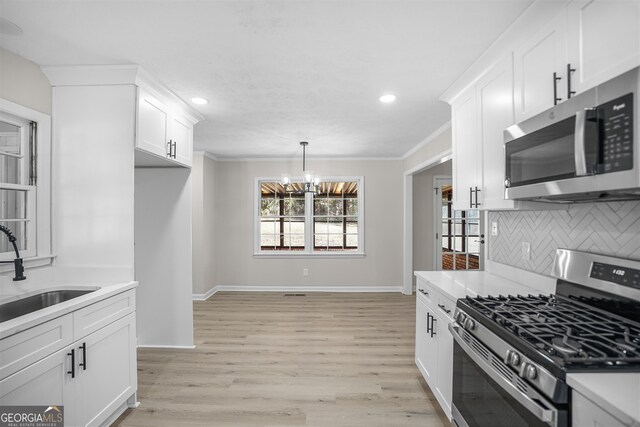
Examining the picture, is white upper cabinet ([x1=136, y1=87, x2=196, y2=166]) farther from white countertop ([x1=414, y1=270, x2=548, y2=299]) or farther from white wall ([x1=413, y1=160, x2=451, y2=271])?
white wall ([x1=413, y1=160, x2=451, y2=271])

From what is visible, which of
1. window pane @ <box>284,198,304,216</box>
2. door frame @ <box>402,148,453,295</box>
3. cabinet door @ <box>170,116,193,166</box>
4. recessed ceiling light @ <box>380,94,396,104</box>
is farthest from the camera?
window pane @ <box>284,198,304,216</box>

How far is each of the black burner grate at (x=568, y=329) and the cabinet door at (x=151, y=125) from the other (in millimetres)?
2519

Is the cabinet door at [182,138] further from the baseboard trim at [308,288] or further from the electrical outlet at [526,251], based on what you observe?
the baseboard trim at [308,288]

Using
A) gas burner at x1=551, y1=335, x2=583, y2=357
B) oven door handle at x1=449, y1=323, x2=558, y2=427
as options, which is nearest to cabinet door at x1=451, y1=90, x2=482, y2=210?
oven door handle at x1=449, y1=323, x2=558, y2=427

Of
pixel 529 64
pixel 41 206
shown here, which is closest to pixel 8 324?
pixel 41 206

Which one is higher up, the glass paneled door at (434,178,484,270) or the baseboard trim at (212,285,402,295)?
the glass paneled door at (434,178,484,270)

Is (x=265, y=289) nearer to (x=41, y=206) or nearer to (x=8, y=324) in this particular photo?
(x=41, y=206)

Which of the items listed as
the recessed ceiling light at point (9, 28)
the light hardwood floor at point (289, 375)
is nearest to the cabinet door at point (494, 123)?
the light hardwood floor at point (289, 375)

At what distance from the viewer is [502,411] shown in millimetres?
1365

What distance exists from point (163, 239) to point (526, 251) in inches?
128

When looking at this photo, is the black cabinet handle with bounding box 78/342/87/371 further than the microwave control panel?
Yes

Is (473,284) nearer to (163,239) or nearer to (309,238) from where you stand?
(163,239)

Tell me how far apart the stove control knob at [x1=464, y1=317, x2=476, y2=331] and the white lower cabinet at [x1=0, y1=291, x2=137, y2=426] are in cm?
215

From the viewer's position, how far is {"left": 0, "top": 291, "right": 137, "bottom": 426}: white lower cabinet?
1553 millimetres
